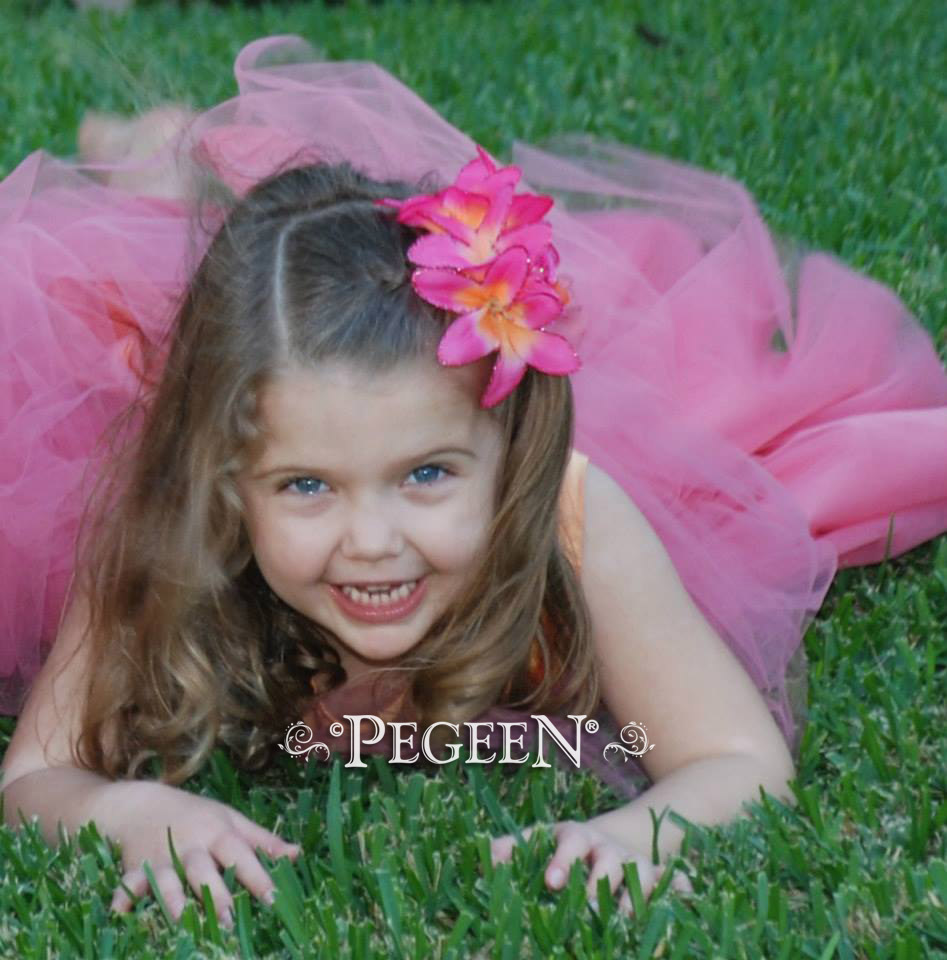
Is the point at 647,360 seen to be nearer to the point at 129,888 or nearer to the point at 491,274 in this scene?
the point at 491,274

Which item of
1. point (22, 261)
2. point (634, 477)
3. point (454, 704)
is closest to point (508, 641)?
point (454, 704)

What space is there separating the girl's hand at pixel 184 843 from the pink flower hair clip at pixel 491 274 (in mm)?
557

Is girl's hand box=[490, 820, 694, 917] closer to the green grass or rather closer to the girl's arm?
the green grass

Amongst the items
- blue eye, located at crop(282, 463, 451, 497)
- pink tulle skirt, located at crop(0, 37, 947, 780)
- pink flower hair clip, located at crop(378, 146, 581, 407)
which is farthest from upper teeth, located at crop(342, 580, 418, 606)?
pink tulle skirt, located at crop(0, 37, 947, 780)

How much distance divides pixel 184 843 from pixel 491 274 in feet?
2.36

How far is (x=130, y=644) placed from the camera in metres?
2.40

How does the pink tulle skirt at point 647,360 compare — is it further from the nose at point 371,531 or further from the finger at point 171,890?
the finger at point 171,890

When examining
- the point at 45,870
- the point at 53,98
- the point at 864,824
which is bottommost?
the point at 53,98

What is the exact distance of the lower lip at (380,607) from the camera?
222 centimetres

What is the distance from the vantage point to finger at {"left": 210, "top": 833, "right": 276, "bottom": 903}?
2.03 m

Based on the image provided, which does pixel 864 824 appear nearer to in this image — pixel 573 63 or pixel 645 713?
pixel 645 713

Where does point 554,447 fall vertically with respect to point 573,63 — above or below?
above

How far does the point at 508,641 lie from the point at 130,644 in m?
0.48

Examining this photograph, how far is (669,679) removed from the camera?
91.7 inches
